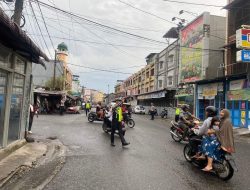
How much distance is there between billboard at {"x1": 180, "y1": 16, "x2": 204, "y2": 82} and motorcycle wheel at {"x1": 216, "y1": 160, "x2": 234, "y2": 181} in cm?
2589

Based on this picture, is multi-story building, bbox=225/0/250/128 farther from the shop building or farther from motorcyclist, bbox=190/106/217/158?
the shop building

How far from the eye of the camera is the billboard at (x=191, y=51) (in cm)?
3341

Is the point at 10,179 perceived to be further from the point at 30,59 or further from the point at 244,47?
the point at 244,47

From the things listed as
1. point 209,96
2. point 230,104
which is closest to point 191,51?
point 209,96

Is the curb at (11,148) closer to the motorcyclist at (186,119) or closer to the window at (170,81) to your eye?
the motorcyclist at (186,119)

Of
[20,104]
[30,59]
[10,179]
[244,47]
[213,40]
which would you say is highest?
[213,40]

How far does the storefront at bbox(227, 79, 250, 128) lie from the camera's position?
23.0 metres

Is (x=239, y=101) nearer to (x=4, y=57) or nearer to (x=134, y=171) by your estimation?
(x=134, y=171)

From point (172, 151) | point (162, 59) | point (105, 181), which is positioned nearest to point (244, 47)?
point (172, 151)

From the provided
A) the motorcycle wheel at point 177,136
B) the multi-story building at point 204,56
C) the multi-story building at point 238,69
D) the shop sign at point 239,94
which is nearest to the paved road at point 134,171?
the motorcycle wheel at point 177,136

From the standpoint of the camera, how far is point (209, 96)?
29.7m

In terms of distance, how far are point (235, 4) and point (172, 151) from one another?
19.4 meters

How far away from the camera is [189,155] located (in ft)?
30.6

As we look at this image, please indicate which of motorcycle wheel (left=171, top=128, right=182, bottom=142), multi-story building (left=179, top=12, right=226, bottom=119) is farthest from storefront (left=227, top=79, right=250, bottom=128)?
motorcycle wheel (left=171, top=128, right=182, bottom=142)
